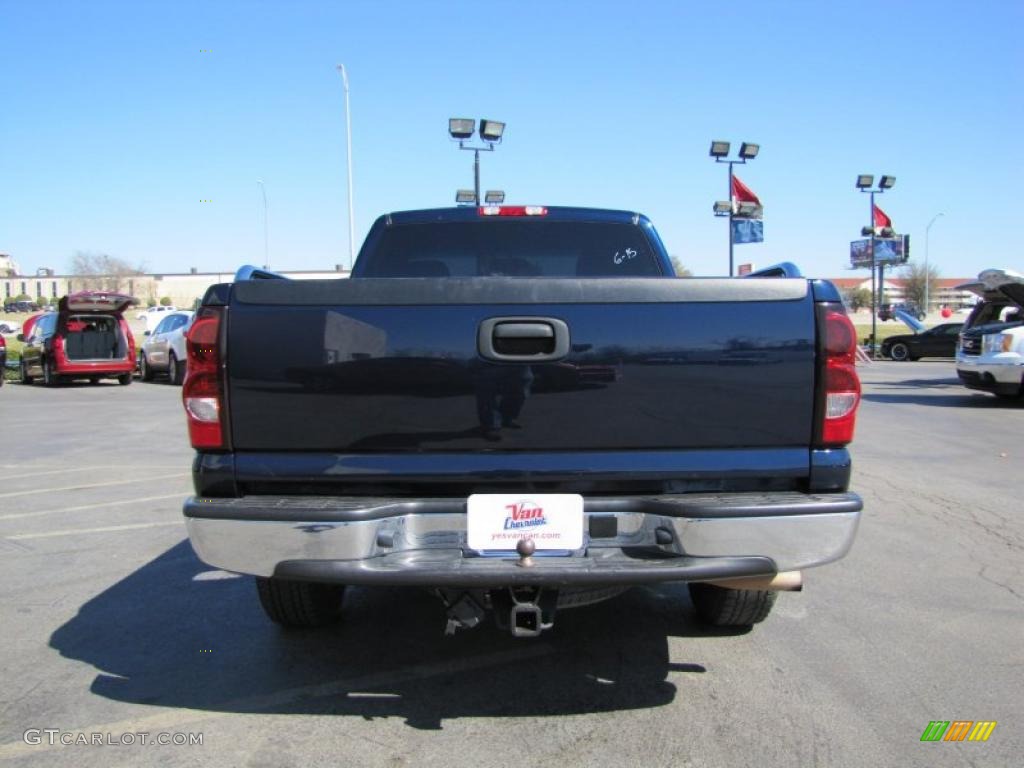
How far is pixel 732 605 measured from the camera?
12.8 ft

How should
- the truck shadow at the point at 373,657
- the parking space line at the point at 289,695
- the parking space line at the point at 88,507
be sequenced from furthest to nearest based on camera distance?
the parking space line at the point at 88,507 < the truck shadow at the point at 373,657 < the parking space line at the point at 289,695

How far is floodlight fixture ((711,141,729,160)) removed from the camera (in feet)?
92.1

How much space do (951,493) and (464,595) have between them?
5.73m

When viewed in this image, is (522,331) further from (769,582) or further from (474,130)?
(474,130)

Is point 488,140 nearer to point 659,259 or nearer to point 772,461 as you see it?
point 659,259

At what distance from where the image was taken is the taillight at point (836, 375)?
2924 millimetres

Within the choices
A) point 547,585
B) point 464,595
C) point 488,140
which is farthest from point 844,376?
point 488,140

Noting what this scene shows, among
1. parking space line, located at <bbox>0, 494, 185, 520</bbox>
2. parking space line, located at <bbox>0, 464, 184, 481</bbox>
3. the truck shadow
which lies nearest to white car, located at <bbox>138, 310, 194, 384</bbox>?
parking space line, located at <bbox>0, 464, 184, 481</bbox>

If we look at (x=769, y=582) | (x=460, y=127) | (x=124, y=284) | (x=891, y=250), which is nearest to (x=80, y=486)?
(x=769, y=582)

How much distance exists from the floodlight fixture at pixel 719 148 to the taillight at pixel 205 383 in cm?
2752

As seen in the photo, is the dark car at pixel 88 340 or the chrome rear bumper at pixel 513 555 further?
the dark car at pixel 88 340

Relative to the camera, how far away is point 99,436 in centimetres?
1099

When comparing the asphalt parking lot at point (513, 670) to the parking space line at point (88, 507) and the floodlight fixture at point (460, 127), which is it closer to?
the parking space line at point (88, 507)

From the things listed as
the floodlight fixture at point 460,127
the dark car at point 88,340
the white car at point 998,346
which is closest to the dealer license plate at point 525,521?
the white car at point 998,346
